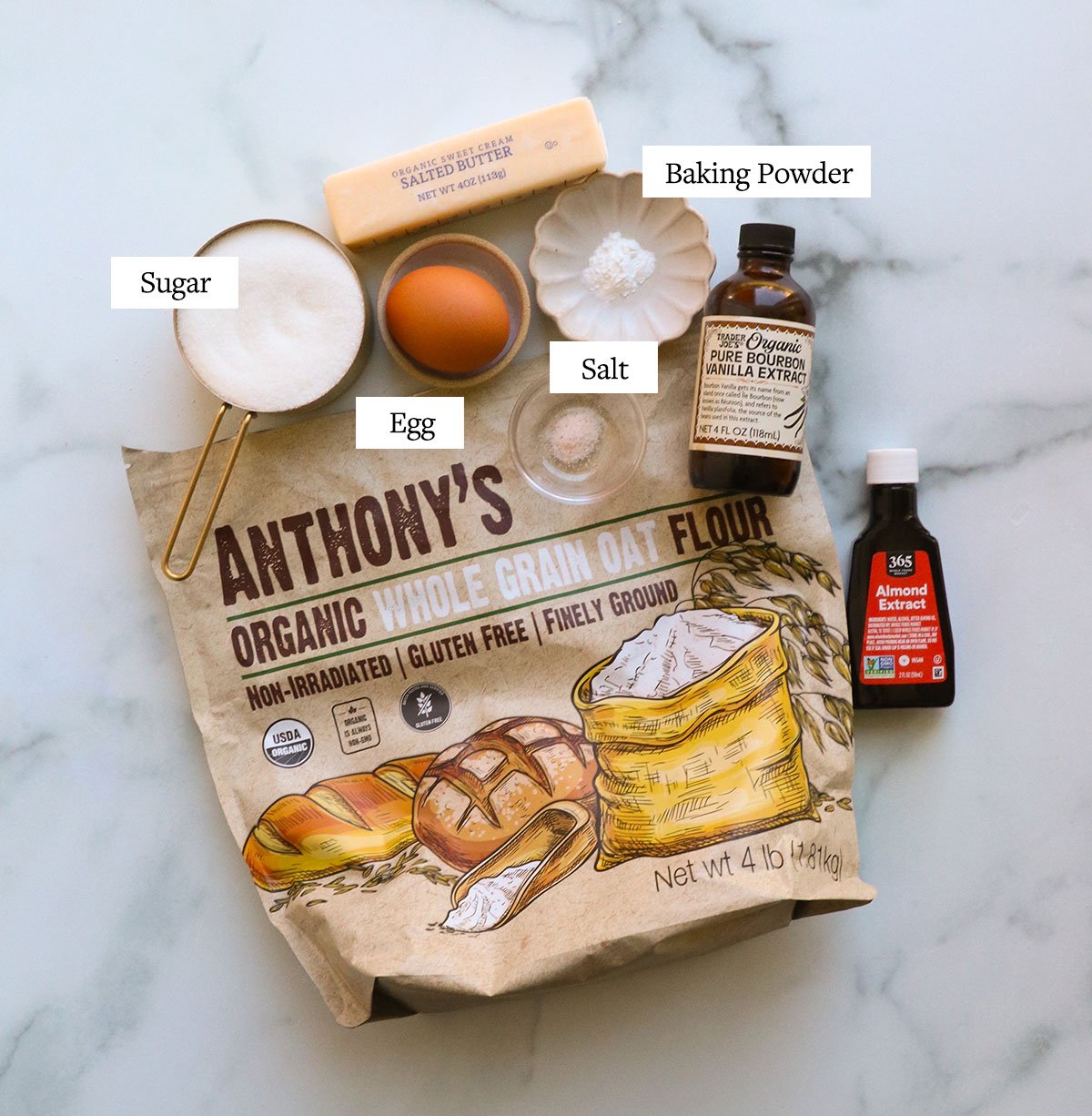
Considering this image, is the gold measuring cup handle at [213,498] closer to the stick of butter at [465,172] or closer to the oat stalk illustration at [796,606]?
the stick of butter at [465,172]

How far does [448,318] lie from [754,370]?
0.27 meters

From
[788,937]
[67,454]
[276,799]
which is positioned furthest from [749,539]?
[67,454]

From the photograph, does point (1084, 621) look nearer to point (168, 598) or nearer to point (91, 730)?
point (168, 598)

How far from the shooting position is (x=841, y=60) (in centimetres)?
88

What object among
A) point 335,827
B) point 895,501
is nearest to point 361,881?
point 335,827

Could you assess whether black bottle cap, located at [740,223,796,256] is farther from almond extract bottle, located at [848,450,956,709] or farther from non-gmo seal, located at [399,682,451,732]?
non-gmo seal, located at [399,682,451,732]

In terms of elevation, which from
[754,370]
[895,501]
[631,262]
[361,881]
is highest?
[631,262]

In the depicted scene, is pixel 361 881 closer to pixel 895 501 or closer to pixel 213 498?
pixel 213 498

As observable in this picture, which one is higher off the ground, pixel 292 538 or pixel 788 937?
pixel 292 538

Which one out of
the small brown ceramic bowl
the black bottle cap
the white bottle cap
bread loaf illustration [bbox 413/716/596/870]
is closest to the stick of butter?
the small brown ceramic bowl

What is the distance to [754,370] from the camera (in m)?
0.79

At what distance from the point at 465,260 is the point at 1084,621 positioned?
28.0 inches

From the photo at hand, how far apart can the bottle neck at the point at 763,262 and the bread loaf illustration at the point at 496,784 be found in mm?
451

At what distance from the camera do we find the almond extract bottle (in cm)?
87
